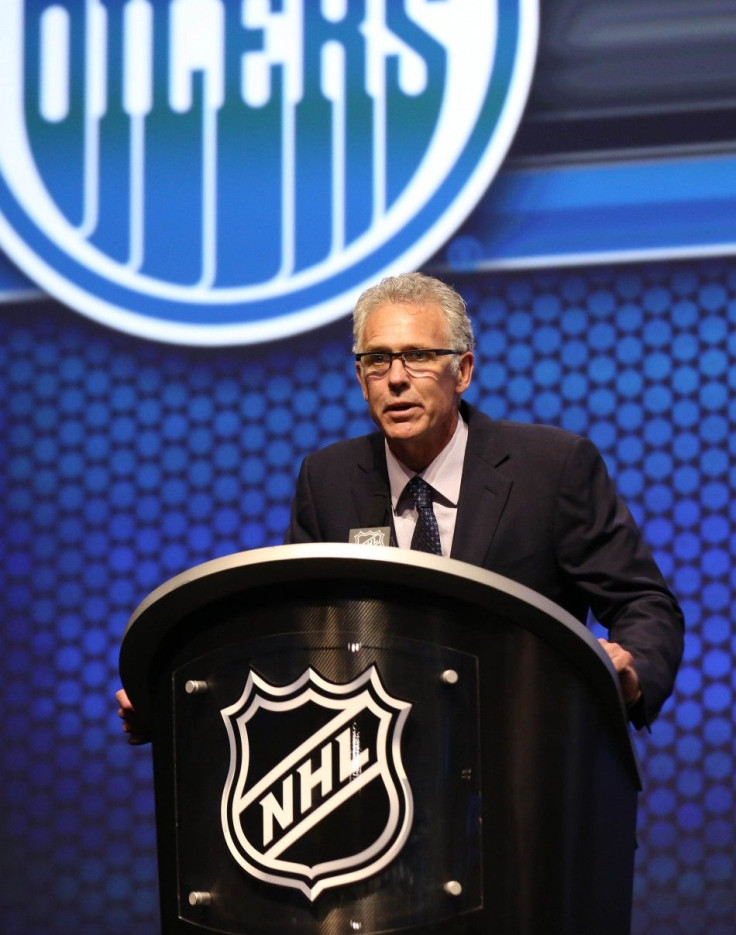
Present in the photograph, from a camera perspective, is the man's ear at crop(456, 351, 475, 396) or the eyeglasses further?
the man's ear at crop(456, 351, 475, 396)

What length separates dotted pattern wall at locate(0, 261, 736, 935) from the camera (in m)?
2.81

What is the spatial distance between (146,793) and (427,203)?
1617 millimetres

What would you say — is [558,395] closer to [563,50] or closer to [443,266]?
[443,266]

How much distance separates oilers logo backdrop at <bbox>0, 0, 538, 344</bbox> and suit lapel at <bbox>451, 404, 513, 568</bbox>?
124 centimetres

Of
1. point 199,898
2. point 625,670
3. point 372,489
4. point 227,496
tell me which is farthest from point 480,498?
point 227,496

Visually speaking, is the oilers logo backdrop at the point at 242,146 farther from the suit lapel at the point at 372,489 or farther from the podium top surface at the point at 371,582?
the podium top surface at the point at 371,582

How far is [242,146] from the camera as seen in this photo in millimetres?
3008

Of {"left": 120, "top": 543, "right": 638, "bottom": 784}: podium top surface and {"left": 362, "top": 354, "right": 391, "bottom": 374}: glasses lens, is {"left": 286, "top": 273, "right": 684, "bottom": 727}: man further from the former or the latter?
{"left": 120, "top": 543, "right": 638, "bottom": 784}: podium top surface

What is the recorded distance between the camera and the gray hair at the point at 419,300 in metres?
1.70

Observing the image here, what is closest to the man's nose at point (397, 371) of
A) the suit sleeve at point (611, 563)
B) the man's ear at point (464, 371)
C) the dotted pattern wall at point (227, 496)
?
the man's ear at point (464, 371)

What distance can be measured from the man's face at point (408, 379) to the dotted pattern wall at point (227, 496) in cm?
117

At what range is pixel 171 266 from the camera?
3.03m

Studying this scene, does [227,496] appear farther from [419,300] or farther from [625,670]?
[625,670]

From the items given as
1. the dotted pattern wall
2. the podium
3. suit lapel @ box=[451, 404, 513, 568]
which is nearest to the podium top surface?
the podium
